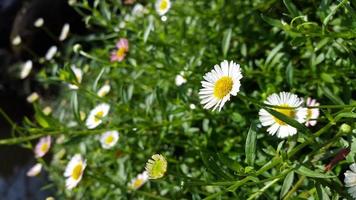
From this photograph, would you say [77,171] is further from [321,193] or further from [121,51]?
[321,193]

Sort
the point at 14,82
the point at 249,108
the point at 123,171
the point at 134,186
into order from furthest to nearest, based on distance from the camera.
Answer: the point at 14,82 → the point at 123,171 → the point at 134,186 → the point at 249,108

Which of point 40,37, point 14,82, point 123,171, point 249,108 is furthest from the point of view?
point 14,82

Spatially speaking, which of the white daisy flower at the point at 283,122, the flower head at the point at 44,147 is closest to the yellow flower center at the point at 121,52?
the flower head at the point at 44,147

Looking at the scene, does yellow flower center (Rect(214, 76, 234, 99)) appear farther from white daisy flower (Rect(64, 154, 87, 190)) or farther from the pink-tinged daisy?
the pink-tinged daisy

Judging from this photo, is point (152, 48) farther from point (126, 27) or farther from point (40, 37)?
point (40, 37)

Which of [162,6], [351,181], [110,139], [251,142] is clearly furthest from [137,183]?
[351,181]

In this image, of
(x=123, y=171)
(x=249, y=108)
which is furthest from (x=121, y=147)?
(x=249, y=108)
